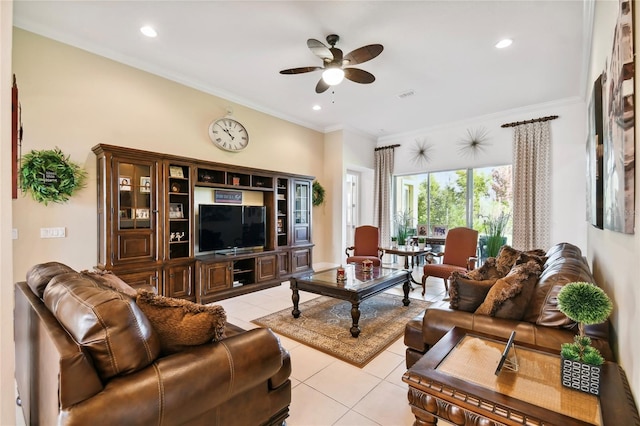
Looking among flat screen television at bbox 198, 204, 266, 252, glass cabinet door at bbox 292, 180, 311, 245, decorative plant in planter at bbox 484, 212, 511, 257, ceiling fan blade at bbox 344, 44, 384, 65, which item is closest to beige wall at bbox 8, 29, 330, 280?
flat screen television at bbox 198, 204, 266, 252

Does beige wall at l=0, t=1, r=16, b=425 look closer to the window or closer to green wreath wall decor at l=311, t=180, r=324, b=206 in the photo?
green wreath wall decor at l=311, t=180, r=324, b=206

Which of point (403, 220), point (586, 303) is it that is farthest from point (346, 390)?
point (403, 220)

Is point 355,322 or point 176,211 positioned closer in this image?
point 355,322

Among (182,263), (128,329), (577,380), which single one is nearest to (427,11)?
(577,380)

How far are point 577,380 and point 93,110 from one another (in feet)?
15.6

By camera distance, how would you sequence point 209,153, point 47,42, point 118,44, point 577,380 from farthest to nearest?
1. point 209,153
2. point 118,44
3. point 47,42
4. point 577,380

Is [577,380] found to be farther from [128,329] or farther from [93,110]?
[93,110]

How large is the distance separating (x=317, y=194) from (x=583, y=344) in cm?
554

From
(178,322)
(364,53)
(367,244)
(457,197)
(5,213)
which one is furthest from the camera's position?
(457,197)

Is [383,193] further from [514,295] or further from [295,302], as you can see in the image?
[514,295]

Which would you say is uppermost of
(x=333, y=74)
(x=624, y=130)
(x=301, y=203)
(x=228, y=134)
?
(x=333, y=74)

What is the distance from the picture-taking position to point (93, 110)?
351 centimetres

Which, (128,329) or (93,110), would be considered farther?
(93,110)

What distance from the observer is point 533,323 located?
1.65 metres
